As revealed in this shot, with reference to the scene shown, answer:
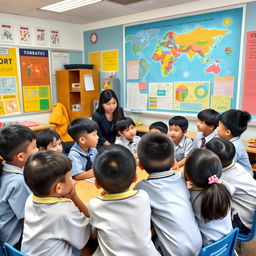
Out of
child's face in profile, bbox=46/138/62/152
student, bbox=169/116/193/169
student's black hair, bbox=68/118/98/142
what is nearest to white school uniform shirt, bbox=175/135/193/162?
student, bbox=169/116/193/169

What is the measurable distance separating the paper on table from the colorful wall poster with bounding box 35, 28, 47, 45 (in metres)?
0.90

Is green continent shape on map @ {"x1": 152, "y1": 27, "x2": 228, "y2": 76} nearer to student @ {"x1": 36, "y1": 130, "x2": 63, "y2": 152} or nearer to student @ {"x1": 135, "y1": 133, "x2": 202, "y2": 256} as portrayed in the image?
student @ {"x1": 36, "y1": 130, "x2": 63, "y2": 152}

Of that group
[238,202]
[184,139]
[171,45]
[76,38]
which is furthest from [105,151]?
[76,38]

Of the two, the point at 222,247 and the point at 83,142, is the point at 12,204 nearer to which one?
the point at 83,142

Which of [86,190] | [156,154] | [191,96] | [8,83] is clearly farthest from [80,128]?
[8,83]

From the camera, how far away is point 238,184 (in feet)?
5.07

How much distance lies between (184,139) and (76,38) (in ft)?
10.8

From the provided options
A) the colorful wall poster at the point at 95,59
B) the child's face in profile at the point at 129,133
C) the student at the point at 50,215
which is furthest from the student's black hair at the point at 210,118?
the colorful wall poster at the point at 95,59

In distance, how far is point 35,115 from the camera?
14.5 feet

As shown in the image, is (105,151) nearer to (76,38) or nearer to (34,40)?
(34,40)

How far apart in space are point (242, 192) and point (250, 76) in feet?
6.67

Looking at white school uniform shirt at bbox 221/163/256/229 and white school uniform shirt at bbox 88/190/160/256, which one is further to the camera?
white school uniform shirt at bbox 221/163/256/229

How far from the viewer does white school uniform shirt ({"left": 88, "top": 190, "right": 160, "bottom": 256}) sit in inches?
39.9

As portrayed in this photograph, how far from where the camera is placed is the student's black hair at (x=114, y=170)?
1063 millimetres
